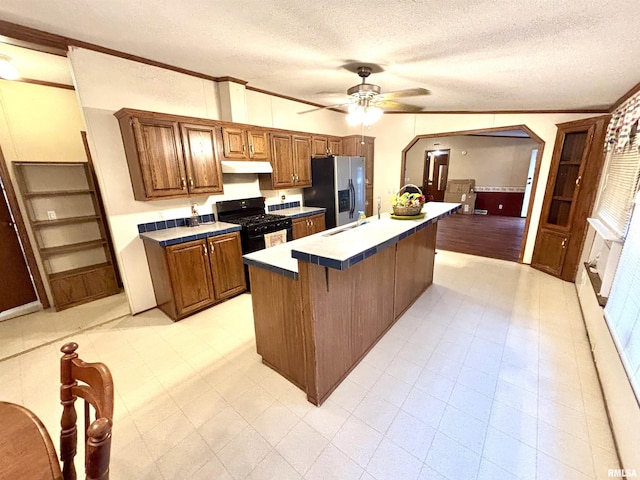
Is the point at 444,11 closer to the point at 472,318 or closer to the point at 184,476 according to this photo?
the point at 472,318

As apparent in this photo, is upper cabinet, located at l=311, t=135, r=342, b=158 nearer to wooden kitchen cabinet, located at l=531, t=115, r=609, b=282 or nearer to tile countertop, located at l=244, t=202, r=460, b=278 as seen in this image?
tile countertop, located at l=244, t=202, r=460, b=278

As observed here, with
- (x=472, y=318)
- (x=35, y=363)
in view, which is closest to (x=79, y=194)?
(x=35, y=363)

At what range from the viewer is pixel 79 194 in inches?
135

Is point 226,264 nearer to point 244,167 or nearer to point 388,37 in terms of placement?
point 244,167

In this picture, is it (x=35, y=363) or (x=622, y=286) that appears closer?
(x=622, y=286)

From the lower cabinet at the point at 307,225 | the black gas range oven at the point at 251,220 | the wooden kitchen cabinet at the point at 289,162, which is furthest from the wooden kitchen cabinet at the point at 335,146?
the black gas range oven at the point at 251,220

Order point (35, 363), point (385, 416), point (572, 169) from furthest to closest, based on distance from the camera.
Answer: point (572, 169), point (35, 363), point (385, 416)

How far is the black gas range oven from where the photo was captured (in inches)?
132

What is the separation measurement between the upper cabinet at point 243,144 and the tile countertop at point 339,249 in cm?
177

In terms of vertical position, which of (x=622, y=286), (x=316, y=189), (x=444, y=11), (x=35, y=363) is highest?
(x=444, y=11)

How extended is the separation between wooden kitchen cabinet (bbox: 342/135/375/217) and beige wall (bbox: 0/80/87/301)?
13.2 feet

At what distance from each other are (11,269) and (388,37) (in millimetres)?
4690

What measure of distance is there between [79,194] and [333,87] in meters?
3.55

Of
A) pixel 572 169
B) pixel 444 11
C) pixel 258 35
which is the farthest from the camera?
pixel 572 169
